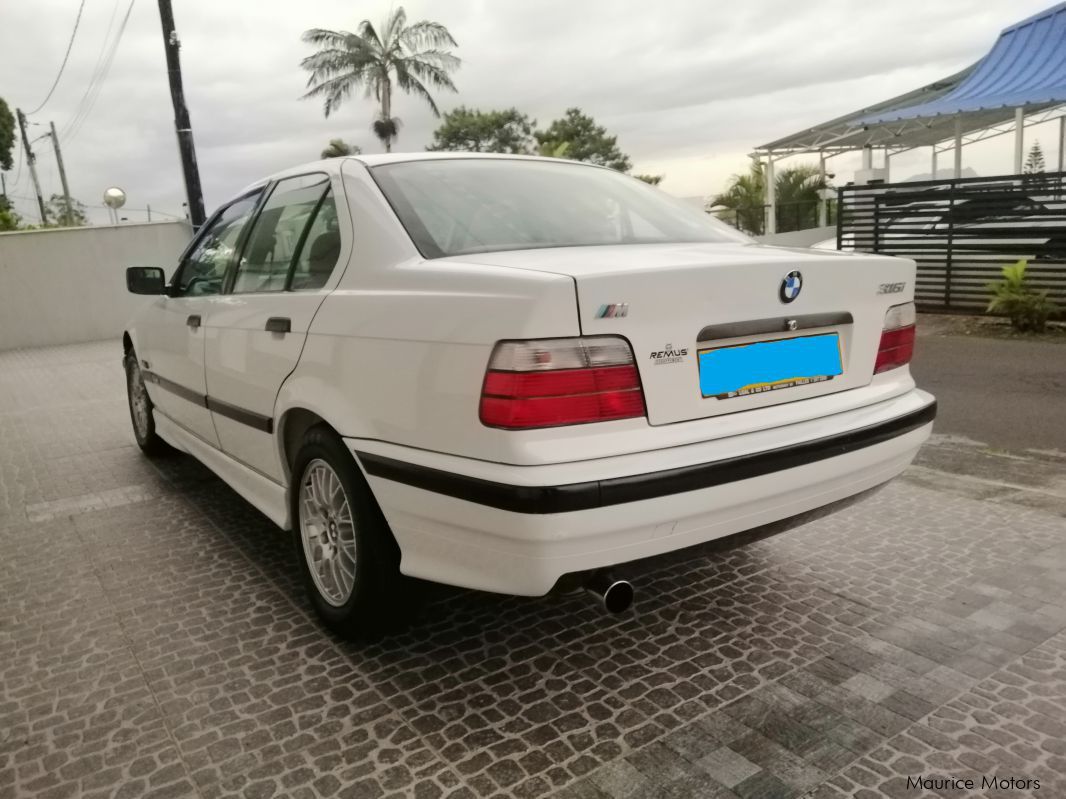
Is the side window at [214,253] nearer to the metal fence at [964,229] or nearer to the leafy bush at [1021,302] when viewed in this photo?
the leafy bush at [1021,302]

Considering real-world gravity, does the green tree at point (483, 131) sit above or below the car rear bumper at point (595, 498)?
above

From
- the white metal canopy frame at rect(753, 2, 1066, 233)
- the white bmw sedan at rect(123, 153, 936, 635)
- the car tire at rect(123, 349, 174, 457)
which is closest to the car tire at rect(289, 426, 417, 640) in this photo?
the white bmw sedan at rect(123, 153, 936, 635)

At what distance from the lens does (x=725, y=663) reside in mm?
2645

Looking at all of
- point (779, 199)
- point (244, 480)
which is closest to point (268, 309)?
point (244, 480)

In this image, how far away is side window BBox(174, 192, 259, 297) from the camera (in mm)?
3836

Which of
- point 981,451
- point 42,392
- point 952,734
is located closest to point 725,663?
point 952,734

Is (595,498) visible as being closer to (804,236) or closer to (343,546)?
(343,546)

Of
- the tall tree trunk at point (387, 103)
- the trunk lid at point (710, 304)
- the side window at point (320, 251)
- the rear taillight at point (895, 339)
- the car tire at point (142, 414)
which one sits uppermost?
the tall tree trunk at point (387, 103)

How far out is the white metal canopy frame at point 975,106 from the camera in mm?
15836

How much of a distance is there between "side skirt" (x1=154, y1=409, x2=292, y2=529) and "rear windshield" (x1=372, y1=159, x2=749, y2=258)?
1157mm

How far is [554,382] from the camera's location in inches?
81.6

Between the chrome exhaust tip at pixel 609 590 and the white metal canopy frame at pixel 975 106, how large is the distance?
15.9 m

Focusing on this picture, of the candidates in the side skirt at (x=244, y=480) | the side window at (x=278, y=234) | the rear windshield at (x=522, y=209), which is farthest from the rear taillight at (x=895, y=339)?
the side skirt at (x=244, y=480)

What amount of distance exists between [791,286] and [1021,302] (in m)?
8.14
